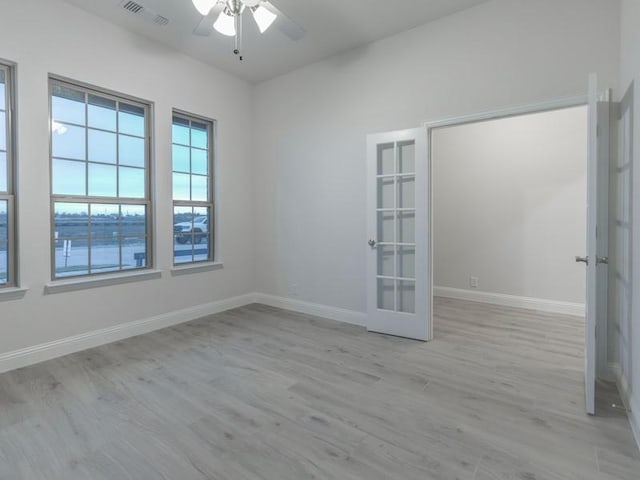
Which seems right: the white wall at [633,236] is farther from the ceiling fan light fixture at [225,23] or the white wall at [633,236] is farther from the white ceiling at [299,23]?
the ceiling fan light fixture at [225,23]

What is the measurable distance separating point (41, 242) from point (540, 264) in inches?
218

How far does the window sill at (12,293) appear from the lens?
109 inches

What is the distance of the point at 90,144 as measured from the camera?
338cm

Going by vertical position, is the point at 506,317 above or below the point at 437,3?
below

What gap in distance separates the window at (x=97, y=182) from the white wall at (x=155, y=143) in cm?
15

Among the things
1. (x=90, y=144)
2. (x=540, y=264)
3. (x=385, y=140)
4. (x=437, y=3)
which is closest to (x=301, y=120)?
(x=385, y=140)

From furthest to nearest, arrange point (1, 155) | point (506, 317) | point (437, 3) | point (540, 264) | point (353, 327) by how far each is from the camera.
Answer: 1. point (540, 264)
2. point (506, 317)
3. point (353, 327)
4. point (437, 3)
5. point (1, 155)

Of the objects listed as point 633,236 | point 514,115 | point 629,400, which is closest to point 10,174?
point 514,115

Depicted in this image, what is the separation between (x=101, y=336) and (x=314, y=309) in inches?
90.1

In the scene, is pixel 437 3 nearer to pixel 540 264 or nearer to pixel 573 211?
pixel 573 211

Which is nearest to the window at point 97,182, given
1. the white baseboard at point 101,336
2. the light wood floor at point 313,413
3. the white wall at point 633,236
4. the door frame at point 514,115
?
the white baseboard at point 101,336

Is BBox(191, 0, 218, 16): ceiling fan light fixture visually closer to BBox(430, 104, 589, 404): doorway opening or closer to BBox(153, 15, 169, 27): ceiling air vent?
BBox(153, 15, 169, 27): ceiling air vent

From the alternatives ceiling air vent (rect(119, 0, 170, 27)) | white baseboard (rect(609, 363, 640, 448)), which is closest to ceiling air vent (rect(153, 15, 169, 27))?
ceiling air vent (rect(119, 0, 170, 27))

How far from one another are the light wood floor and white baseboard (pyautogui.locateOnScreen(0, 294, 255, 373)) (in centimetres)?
11
